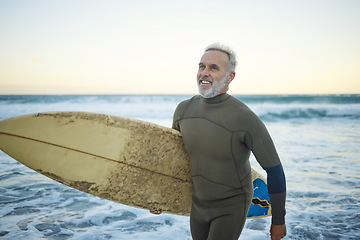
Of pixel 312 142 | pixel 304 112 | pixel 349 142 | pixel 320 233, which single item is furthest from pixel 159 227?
pixel 304 112

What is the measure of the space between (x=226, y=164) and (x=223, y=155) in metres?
0.06

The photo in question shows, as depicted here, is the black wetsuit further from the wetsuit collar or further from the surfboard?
the surfboard

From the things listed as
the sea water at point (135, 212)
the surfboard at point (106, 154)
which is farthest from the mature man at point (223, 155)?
the sea water at point (135, 212)

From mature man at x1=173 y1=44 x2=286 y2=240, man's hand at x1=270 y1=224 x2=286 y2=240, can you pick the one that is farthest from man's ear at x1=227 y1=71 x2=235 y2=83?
man's hand at x1=270 y1=224 x2=286 y2=240

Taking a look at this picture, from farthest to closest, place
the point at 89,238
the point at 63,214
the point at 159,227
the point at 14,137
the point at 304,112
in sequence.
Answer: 1. the point at 304,112
2. the point at 63,214
3. the point at 159,227
4. the point at 89,238
5. the point at 14,137

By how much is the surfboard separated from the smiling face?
1.53 ft

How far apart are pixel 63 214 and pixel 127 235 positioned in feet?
3.65

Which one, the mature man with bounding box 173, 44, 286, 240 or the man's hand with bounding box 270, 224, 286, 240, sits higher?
the mature man with bounding box 173, 44, 286, 240

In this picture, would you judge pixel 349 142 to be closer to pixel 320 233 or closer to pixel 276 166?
pixel 320 233

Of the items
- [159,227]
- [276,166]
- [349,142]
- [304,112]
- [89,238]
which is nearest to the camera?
[276,166]

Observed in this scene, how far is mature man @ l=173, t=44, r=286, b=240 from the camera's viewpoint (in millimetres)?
1456

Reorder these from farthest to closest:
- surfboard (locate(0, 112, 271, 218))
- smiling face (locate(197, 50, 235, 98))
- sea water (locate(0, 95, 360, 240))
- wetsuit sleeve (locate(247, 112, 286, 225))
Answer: sea water (locate(0, 95, 360, 240))
surfboard (locate(0, 112, 271, 218))
smiling face (locate(197, 50, 235, 98))
wetsuit sleeve (locate(247, 112, 286, 225))

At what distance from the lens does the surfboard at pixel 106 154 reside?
6.12 feet

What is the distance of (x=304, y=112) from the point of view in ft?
66.8
